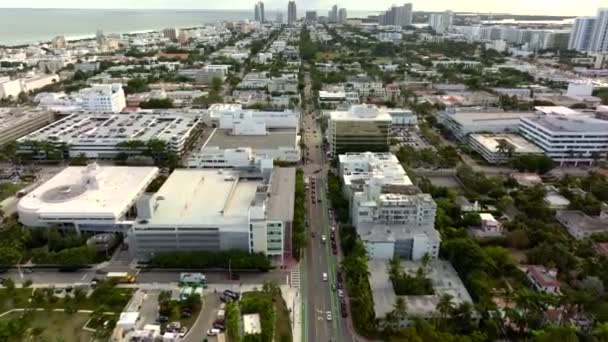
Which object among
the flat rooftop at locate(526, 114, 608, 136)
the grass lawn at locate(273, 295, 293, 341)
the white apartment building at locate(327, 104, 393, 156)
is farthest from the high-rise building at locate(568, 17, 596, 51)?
the grass lawn at locate(273, 295, 293, 341)

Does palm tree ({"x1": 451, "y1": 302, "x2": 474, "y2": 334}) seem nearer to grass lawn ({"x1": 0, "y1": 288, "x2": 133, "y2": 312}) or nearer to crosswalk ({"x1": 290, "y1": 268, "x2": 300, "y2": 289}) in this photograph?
crosswalk ({"x1": 290, "y1": 268, "x2": 300, "y2": 289})

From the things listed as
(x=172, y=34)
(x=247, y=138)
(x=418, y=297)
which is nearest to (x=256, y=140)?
(x=247, y=138)

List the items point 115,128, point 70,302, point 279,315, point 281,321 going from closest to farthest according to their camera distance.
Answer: point 281,321, point 279,315, point 70,302, point 115,128

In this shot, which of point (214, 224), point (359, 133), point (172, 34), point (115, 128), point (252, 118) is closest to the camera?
point (214, 224)

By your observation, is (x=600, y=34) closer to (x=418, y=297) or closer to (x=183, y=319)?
(x=418, y=297)

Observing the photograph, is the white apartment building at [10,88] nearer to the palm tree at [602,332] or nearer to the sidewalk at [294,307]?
the sidewalk at [294,307]

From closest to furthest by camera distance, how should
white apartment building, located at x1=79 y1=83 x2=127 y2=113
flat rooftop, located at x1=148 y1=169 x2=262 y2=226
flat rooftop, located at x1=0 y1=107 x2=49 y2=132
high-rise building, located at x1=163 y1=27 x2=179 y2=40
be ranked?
flat rooftop, located at x1=148 y1=169 x2=262 y2=226 < flat rooftop, located at x1=0 y1=107 x2=49 y2=132 < white apartment building, located at x1=79 y1=83 x2=127 y2=113 < high-rise building, located at x1=163 y1=27 x2=179 y2=40

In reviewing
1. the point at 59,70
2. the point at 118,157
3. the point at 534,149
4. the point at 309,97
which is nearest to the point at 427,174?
the point at 534,149
